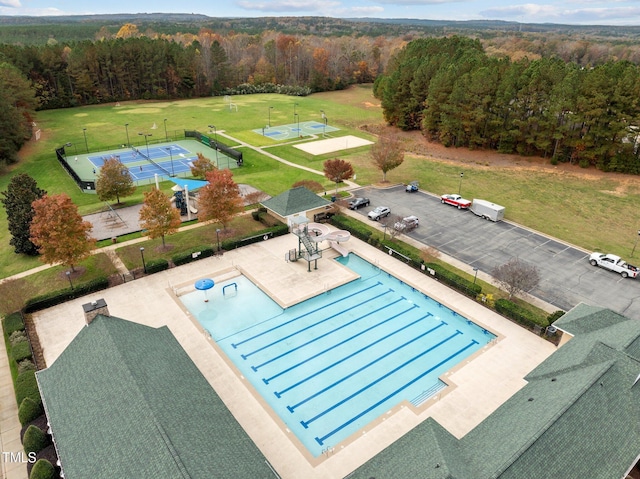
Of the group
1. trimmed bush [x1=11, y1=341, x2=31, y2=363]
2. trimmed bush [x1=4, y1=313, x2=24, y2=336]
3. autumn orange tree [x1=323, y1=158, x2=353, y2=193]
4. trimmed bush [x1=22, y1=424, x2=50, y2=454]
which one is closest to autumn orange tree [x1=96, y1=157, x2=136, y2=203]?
trimmed bush [x1=4, y1=313, x2=24, y2=336]

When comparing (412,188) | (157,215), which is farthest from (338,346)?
(412,188)

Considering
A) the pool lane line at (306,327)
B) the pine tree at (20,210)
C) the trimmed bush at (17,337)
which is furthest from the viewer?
the pine tree at (20,210)

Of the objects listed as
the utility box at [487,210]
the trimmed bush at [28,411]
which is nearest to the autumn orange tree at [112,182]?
the trimmed bush at [28,411]

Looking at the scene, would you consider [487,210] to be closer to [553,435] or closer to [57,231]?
[553,435]

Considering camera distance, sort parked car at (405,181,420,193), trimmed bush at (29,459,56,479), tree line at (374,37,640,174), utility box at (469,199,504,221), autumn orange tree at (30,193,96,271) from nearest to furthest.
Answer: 1. trimmed bush at (29,459,56,479)
2. autumn orange tree at (30,193,96,271)
3. utility box at (469,199,504,221)
4. parked car at (405,181,420,193)
5. tree line at (374,37,640,174)

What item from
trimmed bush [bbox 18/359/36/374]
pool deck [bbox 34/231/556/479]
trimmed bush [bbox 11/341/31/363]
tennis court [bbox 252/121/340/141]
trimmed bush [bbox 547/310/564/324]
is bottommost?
tennis court [bbox 252/121/340/141]

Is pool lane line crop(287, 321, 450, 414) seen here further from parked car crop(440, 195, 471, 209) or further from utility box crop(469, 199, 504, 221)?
parked car crop(440, 195, 471, 209)

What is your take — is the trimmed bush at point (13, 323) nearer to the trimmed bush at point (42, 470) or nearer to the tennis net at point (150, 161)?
the trimmed bush at point (42, 470)

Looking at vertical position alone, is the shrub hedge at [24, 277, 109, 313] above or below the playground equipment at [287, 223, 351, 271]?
below
